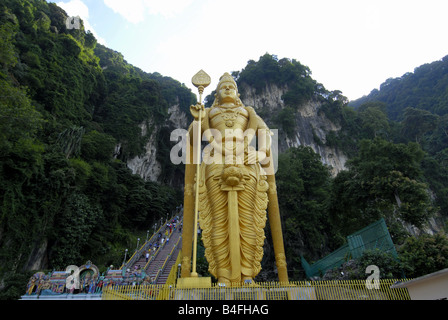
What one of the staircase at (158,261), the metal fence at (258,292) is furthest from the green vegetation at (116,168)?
the metal fence at (258,292)

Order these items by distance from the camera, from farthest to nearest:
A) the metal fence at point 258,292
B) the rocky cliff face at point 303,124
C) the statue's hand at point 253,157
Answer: the rocky cliff face at point 303,124, the statue's hand at point 253,157, the metal fence at point 258,292

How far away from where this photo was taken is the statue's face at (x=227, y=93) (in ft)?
19.5

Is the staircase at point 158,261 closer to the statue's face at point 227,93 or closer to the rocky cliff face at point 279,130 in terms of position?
the statue's face at point 227,93

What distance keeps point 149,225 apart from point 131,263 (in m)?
8.24

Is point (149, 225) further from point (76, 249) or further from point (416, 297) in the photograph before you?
point (416, 297)

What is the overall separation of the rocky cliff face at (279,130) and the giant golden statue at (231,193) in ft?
66.7

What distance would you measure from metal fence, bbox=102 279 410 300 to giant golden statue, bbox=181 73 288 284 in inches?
26.0

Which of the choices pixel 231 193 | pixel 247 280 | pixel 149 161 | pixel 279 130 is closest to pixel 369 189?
pixel 231 193

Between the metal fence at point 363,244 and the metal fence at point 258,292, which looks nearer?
the metal fence at point 258,292

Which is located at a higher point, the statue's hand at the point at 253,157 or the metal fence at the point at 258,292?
the statue's hand at the point at 253,157

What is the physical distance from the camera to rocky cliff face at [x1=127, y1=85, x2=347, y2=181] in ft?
87.1

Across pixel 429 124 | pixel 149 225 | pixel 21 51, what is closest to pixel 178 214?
pixel 149 225

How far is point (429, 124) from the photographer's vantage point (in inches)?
989

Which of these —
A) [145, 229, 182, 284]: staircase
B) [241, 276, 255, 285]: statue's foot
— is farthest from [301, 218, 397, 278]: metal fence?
[145, 229, 182, 284]: staircase
